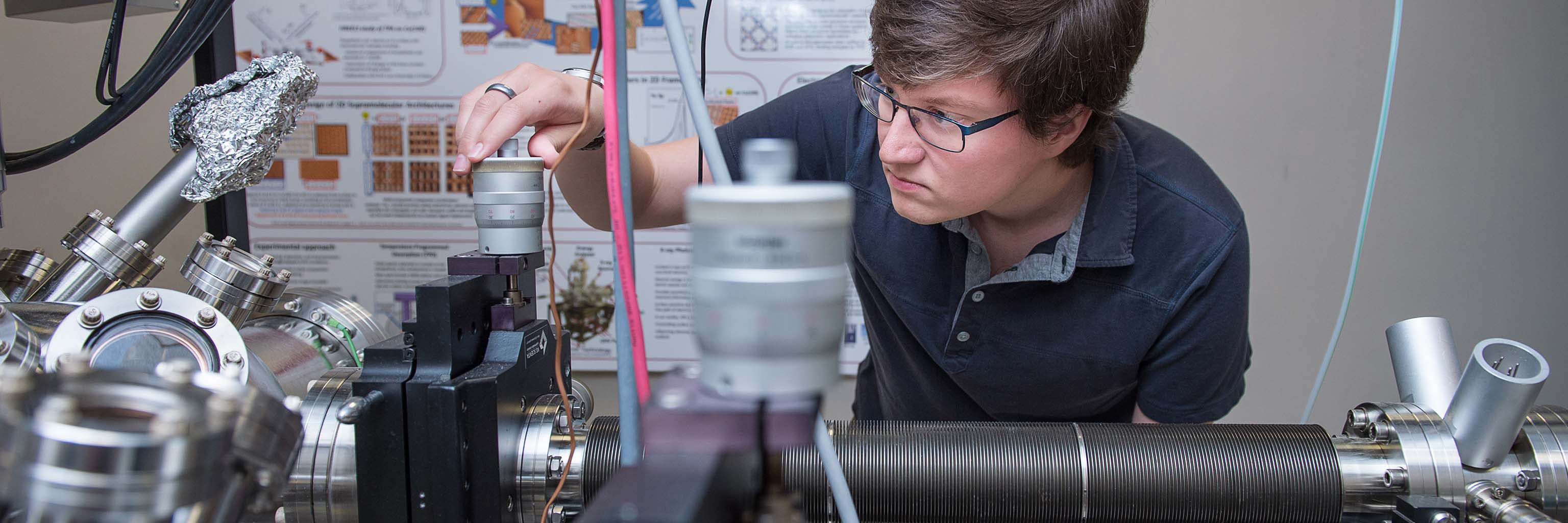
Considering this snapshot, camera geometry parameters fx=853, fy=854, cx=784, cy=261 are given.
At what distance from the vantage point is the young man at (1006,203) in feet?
2.89

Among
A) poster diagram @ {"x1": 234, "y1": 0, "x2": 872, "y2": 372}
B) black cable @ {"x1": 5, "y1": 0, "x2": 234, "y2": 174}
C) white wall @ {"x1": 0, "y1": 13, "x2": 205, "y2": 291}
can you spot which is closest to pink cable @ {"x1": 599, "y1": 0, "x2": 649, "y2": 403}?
black cable @ {"x1": 5, "y1": 0, "x2": 234, "y2": 174}

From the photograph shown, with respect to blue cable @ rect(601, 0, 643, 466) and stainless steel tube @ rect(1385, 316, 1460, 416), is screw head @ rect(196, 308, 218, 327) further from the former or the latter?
stainless steel tube @ rect(1385, 316, 1460, 416)

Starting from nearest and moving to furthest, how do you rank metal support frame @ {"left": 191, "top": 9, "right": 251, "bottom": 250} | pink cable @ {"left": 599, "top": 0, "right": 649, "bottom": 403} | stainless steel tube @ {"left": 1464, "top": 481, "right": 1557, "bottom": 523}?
pink cable @ {"left": 599, "top": 0, "right": 649, "bottom": 403}, stainless steel tube @ {"left": 1464, "top": 481, "right": 1557, "bottom": 523}, metal support frame @ {"left": 191, "top": 9, "right": 251, "bottom": 250}

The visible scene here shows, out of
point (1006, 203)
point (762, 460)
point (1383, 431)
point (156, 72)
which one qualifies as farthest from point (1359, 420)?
point (156, 72)

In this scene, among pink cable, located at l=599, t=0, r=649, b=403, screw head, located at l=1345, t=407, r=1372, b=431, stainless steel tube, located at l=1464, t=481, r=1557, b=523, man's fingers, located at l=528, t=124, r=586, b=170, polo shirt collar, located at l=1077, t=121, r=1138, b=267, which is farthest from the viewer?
polo shirt collar, located at l=1077, t=121, r=1138, b=267

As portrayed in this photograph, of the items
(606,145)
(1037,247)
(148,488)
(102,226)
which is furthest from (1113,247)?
(102,226)

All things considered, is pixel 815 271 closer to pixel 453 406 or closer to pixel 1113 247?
pixel 453 406

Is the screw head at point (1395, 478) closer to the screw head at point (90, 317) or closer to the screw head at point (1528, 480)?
the screw head at point (1528, 480)

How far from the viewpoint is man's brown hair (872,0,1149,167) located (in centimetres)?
87

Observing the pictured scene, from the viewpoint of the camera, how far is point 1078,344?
3.51 feet

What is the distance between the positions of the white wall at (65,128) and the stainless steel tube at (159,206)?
1.08 m

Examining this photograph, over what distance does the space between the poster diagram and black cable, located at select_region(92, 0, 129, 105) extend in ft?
3.37

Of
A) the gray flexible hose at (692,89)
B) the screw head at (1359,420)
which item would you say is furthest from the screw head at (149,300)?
the screw head at (1359,420)

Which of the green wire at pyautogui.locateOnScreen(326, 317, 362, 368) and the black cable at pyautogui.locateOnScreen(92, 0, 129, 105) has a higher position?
the black cable at pyautogui.locateOnScreen(92, 0, 129, 105)
